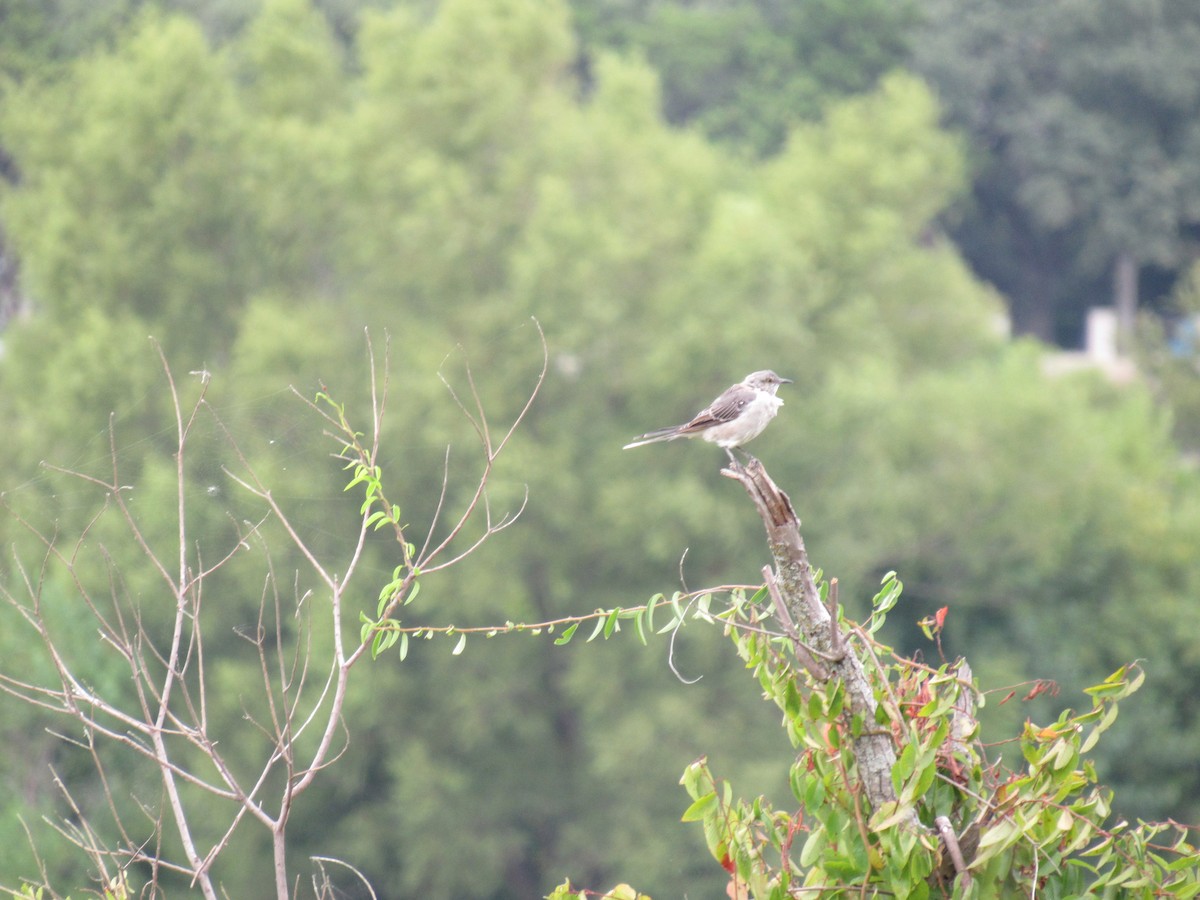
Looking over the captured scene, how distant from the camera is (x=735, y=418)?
6.94 m

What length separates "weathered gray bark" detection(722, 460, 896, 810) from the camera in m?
2.90

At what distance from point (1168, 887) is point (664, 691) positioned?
1668cm

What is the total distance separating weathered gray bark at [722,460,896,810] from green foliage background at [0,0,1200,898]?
14324 mm

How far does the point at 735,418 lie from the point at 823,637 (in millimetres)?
4002

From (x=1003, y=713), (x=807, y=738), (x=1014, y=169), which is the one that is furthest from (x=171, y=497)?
(x=1014, y=169)

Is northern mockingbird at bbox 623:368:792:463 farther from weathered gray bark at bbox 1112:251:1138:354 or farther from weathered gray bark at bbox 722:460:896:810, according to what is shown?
weathered gray bark at bbox 1112:251:1138:354

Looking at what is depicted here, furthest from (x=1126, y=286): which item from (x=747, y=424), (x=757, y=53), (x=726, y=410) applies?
(x=747, y=424)

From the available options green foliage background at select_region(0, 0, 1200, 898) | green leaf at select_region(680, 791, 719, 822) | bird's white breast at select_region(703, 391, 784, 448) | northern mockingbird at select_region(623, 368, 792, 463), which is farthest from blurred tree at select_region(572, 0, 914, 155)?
green leaf at select_region(680, 791, 719, 822)

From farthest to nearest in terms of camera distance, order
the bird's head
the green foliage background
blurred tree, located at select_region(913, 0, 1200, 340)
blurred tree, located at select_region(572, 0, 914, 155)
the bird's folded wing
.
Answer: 1. blurred tree, located at select_region(572, 0, 914, 155)
2. blurred tree, located at select_region(913, 0, 1200, 340)
3. the green foliage background
4. the bird's head
5. the bird's folded wing

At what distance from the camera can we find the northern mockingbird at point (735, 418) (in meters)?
6.77

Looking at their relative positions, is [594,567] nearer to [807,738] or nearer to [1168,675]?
[1168,675]

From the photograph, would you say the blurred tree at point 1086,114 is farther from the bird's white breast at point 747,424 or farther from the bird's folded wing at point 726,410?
the bird's white breast at point 747,424

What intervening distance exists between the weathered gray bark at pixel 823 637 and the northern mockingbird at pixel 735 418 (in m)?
3.35

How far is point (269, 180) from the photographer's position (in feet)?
72.1
